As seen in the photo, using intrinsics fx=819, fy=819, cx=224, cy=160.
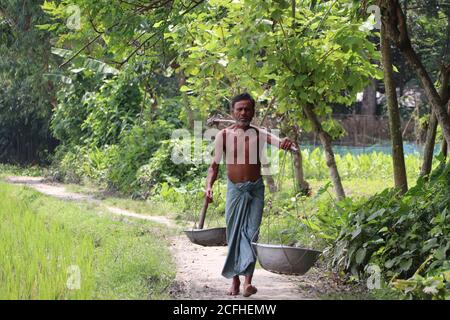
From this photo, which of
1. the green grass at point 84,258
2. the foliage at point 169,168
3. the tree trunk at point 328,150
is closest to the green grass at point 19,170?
the foliage at point 169,168

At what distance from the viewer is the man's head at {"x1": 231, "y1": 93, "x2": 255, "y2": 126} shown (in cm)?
674

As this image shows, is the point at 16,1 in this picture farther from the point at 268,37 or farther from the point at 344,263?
the point at 344,263

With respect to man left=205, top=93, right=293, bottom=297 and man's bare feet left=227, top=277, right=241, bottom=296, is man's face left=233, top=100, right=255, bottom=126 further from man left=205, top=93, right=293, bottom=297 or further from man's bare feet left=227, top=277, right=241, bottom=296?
man's bare feet left=227, top=277, right=241, bottom=296

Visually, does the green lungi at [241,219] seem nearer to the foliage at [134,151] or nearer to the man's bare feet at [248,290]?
the man's bare feet at [248,290]

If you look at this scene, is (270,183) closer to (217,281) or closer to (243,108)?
(217,281)

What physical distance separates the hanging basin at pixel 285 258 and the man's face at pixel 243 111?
1.09 m

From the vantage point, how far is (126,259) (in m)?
7.98

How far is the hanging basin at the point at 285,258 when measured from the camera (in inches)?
243

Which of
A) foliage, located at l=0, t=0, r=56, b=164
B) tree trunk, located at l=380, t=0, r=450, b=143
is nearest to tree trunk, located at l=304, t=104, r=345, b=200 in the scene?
tree trunk, located at l=380, t=0, r=450, b=143

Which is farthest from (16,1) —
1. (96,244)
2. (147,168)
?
(96,244)

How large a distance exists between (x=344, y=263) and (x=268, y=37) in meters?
2.55

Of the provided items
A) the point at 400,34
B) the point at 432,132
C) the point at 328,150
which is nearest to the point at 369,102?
the point at 328,150

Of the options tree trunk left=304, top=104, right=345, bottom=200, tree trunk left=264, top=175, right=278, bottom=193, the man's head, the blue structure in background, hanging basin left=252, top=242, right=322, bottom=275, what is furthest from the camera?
the blue structure in background
